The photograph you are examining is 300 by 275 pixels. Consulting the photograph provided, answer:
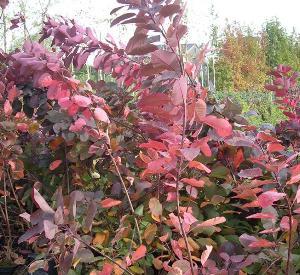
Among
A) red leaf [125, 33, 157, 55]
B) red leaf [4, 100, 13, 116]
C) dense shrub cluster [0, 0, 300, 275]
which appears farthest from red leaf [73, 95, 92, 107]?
red leaf [4, 100, 13, 116]

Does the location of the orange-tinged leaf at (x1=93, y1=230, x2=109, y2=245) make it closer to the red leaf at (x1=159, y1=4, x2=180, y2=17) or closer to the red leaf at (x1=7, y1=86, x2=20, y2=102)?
the red leaf at (x1=7, y1=86, x2=20, y2=102)

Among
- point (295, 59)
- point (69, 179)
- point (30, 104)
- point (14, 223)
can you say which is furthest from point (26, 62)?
point (295, 59)

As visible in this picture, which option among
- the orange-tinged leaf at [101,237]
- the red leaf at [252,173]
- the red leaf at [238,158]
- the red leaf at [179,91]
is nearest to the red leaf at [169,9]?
the red leaf at [179,91]

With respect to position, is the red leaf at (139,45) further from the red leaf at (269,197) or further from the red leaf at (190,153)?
the red leaf at (269,197)

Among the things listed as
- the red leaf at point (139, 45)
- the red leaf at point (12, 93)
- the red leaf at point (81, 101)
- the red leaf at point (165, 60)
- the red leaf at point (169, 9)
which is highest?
the red leaf at point (169, 9)

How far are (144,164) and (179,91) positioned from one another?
1.50ft

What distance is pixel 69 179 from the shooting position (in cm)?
181

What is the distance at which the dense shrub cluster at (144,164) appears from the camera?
1.03 meters

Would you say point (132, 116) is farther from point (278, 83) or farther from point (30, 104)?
point (278, 83)

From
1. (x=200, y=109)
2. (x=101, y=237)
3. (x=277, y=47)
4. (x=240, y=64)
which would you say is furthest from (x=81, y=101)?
(x=277, y=47)

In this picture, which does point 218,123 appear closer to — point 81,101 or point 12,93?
point 81,101

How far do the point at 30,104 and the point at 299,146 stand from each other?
0.94 m

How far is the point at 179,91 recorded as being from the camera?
0.93 metres

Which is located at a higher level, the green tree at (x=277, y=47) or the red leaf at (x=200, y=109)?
the red leaf at (x=200, y=109)
